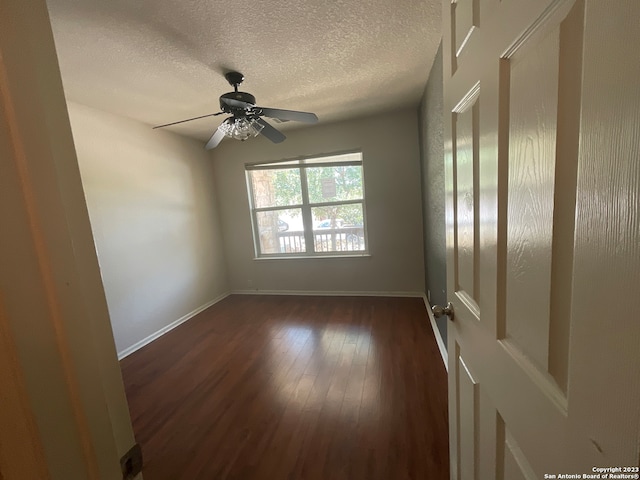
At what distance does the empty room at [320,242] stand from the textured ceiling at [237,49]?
2 cm

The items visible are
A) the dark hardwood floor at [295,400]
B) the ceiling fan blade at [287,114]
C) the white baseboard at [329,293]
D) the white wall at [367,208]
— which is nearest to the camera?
the dark hardwood floor at [295,400]

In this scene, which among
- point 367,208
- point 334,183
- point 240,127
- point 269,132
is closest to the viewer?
point 240,127

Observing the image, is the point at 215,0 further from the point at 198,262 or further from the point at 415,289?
the point at 415,289

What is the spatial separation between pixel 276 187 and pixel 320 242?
1121 millimetres

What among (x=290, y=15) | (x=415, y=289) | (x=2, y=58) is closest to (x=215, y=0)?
(x=290, y=15)

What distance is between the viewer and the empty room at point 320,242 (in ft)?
1.14

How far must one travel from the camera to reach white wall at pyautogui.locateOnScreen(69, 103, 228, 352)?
2.52 metres

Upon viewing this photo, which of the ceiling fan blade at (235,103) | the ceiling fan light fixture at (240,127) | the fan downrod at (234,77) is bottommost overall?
the ceiling fan light fixture at (240,127)

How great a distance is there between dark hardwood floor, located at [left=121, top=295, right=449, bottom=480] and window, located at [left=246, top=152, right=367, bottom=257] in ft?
4.12

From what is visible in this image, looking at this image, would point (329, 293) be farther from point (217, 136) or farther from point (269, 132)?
point (217, 136)

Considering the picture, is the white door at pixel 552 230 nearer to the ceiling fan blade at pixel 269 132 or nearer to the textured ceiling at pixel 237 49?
the textured ceiling at pixel 237 49

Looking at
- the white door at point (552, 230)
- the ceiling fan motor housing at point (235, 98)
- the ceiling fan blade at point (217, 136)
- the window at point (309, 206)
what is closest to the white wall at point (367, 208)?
the window at point (309, 206)

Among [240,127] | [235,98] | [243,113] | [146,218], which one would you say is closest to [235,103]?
[235,98]

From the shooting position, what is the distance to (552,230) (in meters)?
0.43
